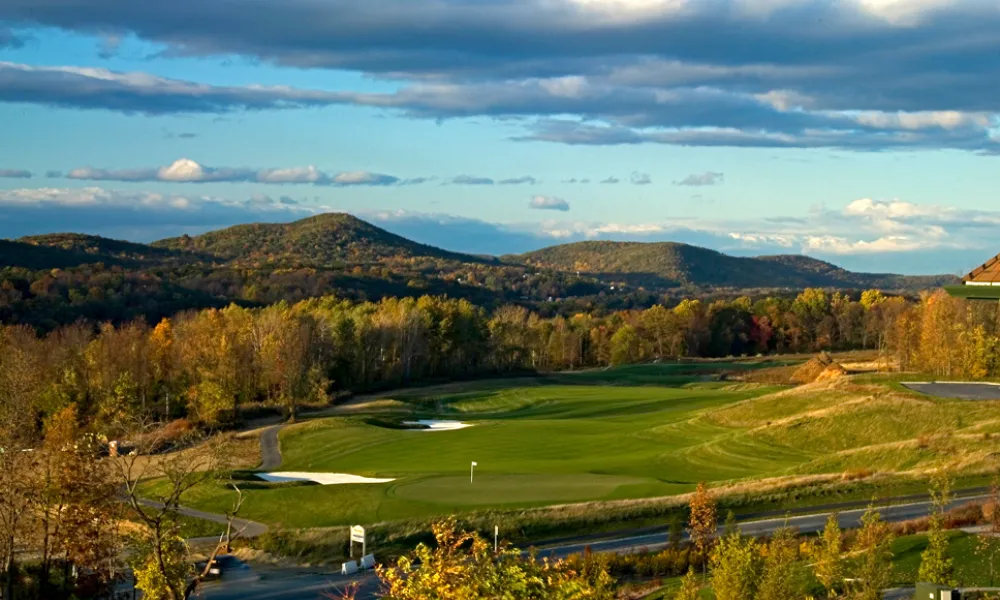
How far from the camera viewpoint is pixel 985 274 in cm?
1238

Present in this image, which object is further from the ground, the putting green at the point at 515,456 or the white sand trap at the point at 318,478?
the putting green at the point at 515,456

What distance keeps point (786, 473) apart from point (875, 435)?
6491 millimetres

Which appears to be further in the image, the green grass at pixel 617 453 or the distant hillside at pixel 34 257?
the distant hillside at pixel 34 257

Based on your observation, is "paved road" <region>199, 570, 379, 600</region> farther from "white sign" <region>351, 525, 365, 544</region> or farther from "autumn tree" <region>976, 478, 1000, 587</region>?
"autumn tree" <region>976, 478, 1000, 587</region>

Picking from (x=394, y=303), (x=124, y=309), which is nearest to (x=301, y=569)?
(x=394, y=303)

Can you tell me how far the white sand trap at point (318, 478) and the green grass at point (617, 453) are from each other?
3.26 feet

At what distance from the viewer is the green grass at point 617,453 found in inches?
1671

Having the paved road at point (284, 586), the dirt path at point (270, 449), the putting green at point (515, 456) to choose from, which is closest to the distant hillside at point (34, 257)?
the putting green at point (515, 456)

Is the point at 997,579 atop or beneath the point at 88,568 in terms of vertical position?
atop

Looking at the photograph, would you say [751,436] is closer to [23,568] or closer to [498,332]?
[23,568]

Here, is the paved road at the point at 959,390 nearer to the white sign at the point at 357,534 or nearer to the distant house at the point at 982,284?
the white sign at the point at 357,534

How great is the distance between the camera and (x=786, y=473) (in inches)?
Result: 1779

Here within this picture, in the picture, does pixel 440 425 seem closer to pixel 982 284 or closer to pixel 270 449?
pixel 270 449

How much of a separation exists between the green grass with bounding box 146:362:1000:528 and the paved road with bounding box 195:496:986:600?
114 inches
